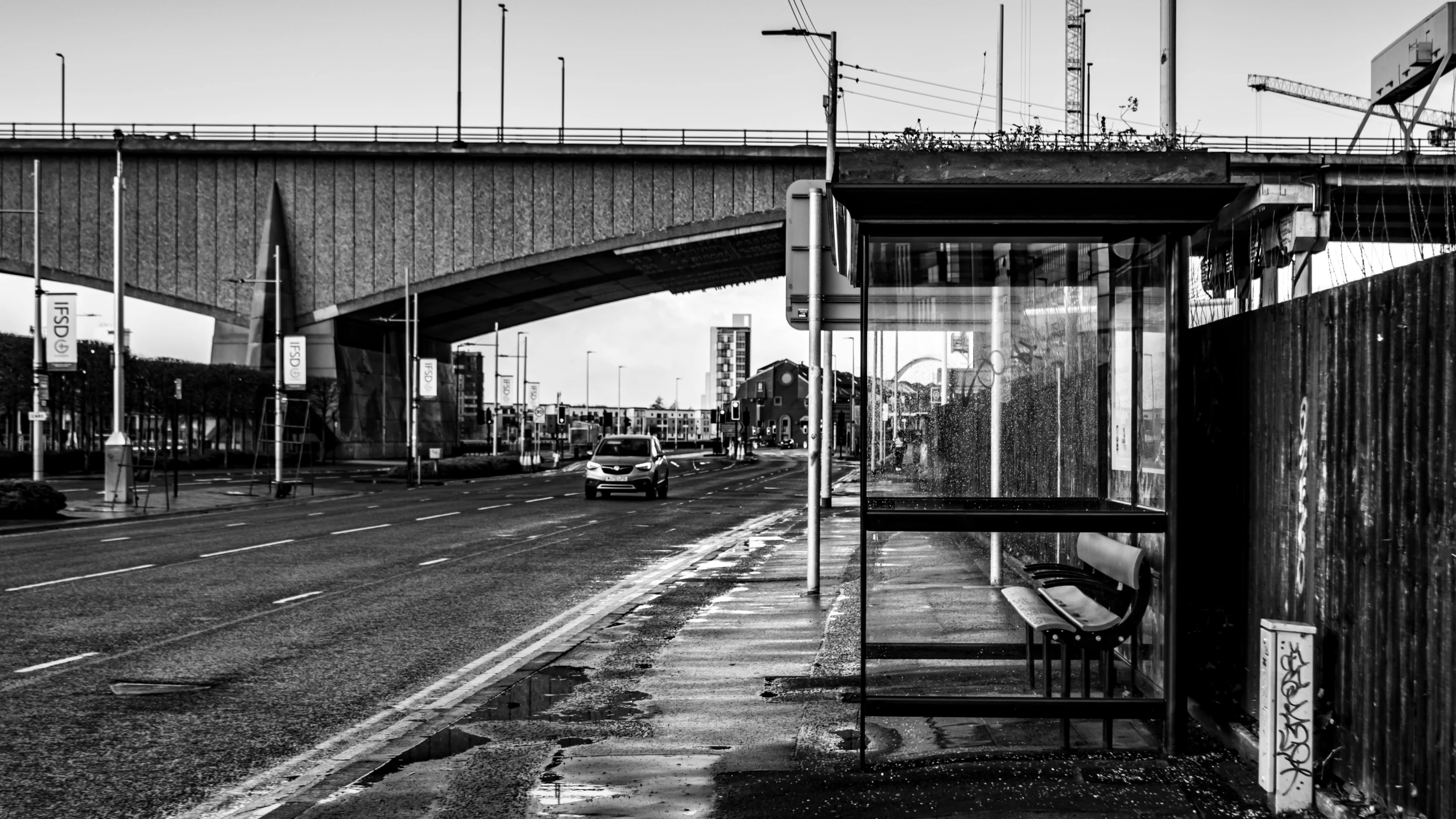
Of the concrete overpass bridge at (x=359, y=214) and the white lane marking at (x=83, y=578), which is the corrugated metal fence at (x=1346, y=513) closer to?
the white lane marking at (x=83, y=578)

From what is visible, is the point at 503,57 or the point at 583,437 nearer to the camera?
the point at 503,57

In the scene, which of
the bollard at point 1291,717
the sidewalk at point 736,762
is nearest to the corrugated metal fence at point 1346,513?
the bollard at point 1291,717

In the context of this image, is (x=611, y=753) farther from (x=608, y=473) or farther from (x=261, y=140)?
(x=261, y=140)

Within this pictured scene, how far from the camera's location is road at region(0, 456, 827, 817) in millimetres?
7215

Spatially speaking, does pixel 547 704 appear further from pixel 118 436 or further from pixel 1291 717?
pixel 118 436

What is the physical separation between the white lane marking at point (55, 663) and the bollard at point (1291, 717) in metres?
8.14

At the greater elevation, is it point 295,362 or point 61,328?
point 61,328

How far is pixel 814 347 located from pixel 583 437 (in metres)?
108

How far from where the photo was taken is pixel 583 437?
12181cm

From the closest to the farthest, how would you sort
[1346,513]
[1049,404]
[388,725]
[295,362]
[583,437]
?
[1346,513] → [388,725] → [1049,404] → [295,362] → [583,437]

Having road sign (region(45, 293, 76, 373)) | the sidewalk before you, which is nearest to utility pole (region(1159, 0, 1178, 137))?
the sidewalk

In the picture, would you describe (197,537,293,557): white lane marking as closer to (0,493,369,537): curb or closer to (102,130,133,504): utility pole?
(0,493,369,537): curb

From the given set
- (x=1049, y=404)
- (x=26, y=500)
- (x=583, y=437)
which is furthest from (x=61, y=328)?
(x=583, y=437)

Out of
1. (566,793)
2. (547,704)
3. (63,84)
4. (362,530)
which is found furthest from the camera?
(63,84)
